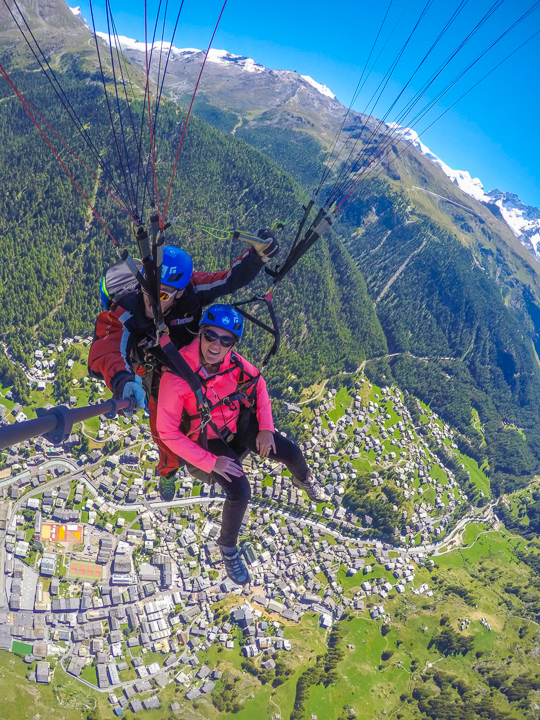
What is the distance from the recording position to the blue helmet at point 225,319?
8359 millimetres

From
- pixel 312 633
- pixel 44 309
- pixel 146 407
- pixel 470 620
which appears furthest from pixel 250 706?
pixel 44 309

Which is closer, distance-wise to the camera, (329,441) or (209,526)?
(209,526)

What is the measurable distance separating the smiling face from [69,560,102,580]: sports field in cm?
5498

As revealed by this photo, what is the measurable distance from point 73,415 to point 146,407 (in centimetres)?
245

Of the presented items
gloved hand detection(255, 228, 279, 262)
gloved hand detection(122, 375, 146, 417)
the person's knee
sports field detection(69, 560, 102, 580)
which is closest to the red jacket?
gloved hand detection(122, 375, 146, 417)

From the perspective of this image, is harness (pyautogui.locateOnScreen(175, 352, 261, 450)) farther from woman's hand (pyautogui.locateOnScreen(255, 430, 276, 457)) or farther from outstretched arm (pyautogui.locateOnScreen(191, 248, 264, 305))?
outstretched arm (pyautogui.locateOnScreen(191, 248, 264, 305))

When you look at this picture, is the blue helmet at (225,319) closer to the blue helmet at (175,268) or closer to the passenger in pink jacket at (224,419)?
the passenger in pink jacket at (224,419)

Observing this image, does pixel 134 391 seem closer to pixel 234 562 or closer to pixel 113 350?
→ pixel 113 350

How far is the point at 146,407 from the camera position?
30.7ft

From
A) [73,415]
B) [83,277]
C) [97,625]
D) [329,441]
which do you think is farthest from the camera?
[83,277]

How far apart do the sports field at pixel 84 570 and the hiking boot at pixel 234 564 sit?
49.3 m

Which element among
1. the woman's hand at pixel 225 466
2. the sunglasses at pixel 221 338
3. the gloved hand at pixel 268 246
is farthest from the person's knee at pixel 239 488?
the gloved hand at pixel 268 246

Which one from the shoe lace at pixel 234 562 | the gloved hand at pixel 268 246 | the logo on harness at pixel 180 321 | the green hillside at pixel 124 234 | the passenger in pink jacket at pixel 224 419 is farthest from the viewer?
the green hillside at pixel 124 234

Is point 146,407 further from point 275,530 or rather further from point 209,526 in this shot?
point 275,530
